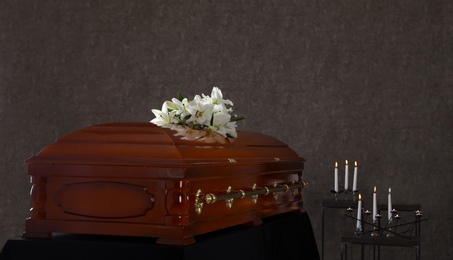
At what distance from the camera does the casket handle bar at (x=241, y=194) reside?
2903 mm

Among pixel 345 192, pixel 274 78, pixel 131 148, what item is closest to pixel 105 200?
pixel 131 148

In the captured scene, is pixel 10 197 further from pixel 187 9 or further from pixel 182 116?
pixel 182 116

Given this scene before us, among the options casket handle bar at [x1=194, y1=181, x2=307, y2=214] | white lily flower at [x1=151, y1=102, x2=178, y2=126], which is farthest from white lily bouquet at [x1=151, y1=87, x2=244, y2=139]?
casket handle bar at [x1=194, y1=181, x2=307, y2=214]

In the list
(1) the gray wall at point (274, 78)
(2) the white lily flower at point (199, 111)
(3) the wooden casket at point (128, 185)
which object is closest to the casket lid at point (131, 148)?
(3) the wooden casket at point (128, 185)

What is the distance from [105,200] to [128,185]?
0.33ft

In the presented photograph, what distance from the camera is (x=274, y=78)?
6.20 meters

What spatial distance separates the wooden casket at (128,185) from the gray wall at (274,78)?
9.94 feet

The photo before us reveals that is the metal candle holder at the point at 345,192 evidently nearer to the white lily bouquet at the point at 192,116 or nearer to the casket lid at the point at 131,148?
the white lily bouquet at the point at 192,116

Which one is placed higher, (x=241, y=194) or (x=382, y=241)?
(x=241, y=194)

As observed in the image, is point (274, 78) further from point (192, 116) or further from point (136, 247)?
point (136, 247)

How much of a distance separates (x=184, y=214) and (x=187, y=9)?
3883 mm

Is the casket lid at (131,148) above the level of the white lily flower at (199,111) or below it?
below

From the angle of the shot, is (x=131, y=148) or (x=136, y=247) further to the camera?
(x=131, y=148)

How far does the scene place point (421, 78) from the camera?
5.91 meters
